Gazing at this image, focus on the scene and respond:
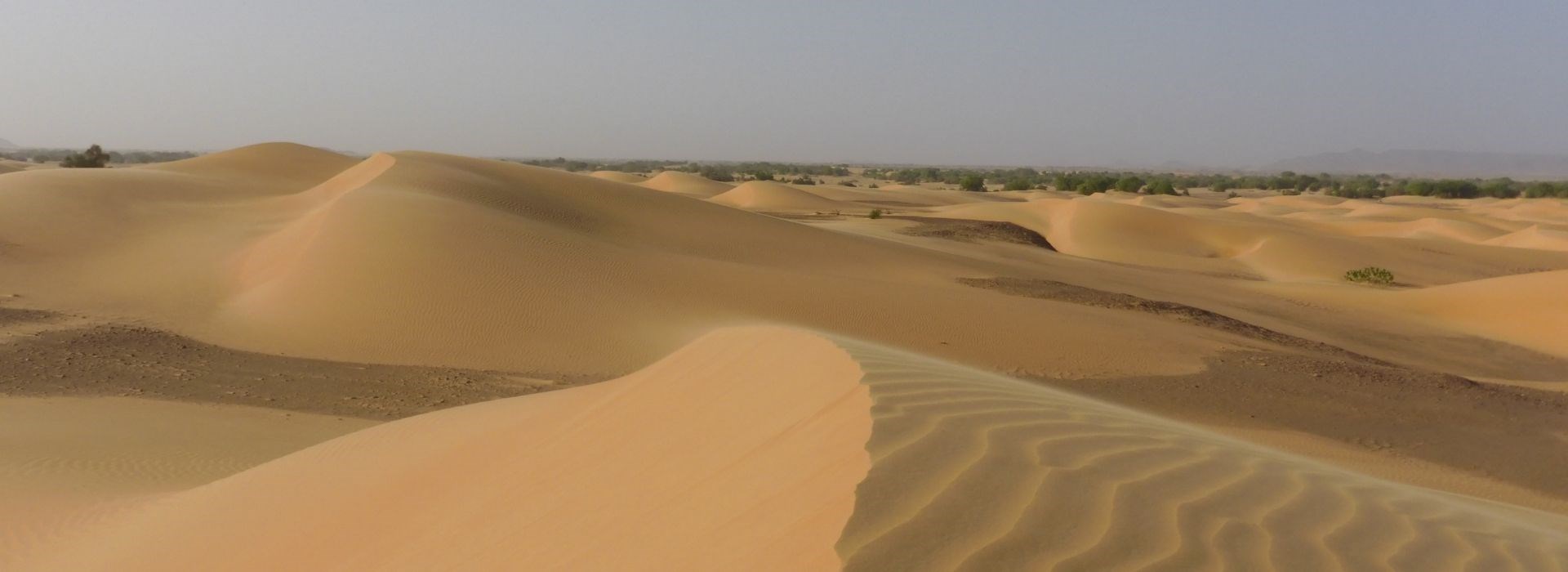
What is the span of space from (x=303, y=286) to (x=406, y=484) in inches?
442

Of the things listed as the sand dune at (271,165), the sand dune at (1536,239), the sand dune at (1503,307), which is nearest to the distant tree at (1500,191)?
the sand dune at (1536,239)

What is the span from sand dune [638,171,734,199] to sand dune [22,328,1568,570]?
51992mm

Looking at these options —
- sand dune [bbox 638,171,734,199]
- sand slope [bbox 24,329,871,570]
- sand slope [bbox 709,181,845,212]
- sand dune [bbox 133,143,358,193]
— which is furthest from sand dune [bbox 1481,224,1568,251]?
sand dune [bbox 133,143,358,193]

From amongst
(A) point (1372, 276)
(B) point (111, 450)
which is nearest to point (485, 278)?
(B) point (111, 450)

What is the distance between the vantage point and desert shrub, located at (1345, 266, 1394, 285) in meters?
30.4

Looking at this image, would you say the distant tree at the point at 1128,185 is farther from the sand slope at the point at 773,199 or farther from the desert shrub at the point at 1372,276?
the desert shrub at the point at 1372,276

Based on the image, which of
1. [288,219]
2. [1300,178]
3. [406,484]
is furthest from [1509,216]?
[406,484]

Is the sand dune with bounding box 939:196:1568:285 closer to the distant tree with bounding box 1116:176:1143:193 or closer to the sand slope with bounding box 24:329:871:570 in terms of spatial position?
the distant tree with bounding box 1116:176:1143:193

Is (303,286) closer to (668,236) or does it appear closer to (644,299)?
(644,299)

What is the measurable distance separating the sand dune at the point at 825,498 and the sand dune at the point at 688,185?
52.0 metres

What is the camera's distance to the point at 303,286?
53.3 feet

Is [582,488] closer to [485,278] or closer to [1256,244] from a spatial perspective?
[485,278]

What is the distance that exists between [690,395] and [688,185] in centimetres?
5626

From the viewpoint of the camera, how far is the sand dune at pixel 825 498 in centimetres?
338
